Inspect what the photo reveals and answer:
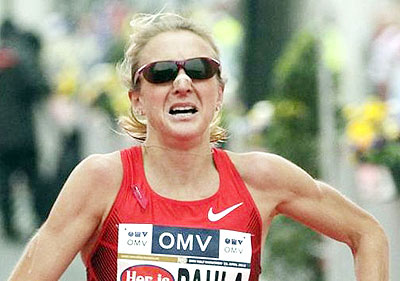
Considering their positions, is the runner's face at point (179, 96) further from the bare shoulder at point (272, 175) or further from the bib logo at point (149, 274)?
the bib logo at point (149, 274)

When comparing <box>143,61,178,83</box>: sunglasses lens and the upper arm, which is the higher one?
<box>143,61,178,83</box>: sunglasses lens

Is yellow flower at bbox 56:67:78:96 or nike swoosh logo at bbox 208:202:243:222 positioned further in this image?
yellow flower at bbox 56:67:78:96

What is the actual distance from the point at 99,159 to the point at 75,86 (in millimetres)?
10105

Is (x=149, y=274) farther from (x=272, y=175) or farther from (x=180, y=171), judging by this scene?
(x=272, y=175)

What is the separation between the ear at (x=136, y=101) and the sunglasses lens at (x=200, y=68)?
10.0 inches

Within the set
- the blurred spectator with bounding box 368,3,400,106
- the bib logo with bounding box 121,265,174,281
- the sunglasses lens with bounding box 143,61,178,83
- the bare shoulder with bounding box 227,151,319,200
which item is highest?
the blurred spectator with bounding box 368,3,400,106

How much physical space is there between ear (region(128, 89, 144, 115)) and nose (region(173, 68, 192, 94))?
0.23m

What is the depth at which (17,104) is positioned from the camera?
13852 mm

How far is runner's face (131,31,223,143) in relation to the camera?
5.02 meters

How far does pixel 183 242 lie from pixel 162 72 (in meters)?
0.57

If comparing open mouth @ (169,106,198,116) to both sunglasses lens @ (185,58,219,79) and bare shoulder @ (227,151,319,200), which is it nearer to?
sunglasses lens @ (185,58,219,79)

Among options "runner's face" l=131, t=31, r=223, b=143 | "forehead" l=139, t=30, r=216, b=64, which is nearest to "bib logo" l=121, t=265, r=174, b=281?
"runner's face" l=131, t=31, r=223, b=143

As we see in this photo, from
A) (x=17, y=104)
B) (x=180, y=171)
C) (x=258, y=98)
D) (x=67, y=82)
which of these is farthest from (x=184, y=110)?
(x=67, y=82)

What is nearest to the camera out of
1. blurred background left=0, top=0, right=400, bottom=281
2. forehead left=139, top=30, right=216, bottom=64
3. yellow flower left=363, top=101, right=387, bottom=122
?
forehead left=139, top=30, right=216, bottom=64
